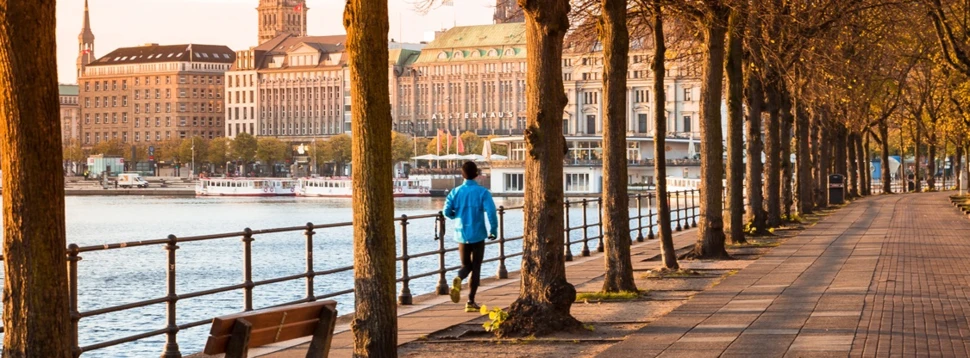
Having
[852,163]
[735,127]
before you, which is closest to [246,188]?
[852,163]

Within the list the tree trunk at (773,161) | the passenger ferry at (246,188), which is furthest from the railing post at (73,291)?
the passenger ferry at (246,188)

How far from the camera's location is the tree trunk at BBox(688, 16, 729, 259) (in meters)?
23.1

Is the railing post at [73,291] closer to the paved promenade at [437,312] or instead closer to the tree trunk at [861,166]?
the paved promenade at [437,312]

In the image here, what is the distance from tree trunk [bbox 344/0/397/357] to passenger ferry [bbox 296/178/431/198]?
14031 cm

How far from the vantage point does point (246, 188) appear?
543 ft

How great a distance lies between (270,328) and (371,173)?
2011 mm

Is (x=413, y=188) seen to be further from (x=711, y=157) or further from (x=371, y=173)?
(x=371, y=173)

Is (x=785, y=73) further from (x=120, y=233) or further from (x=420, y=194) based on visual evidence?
(x=420, y=194)

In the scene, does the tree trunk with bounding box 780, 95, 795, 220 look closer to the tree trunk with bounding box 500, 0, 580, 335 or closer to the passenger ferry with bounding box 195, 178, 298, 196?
the tree trunk with bounding box 500, 0, 580, 335

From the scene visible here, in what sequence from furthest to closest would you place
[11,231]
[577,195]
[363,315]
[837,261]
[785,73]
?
[577,195]
[785,73]
[837,261]
[363,315]
[11,231]

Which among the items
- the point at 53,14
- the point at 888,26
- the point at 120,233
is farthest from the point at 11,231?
the point at 120,233

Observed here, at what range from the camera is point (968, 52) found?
115ft

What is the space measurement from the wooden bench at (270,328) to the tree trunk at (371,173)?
1.13m

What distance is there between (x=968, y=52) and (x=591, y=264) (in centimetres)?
1526
